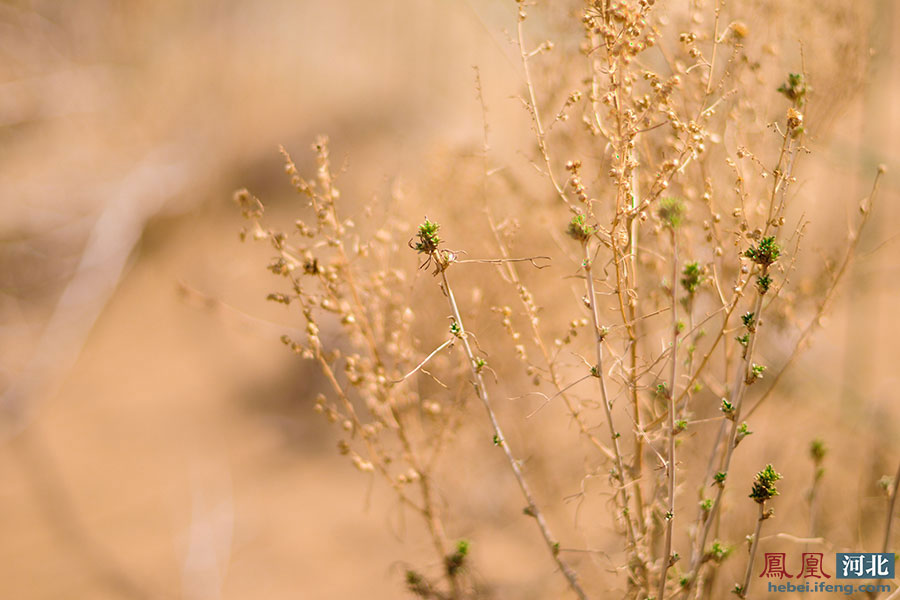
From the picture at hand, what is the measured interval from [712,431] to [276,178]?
266cm

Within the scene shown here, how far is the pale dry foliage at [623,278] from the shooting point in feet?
2.76

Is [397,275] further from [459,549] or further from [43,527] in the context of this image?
[43,527]

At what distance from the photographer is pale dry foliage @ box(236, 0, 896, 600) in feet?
2.76

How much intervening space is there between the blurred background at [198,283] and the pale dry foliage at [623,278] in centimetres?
70

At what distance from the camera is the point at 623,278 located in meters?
0.87

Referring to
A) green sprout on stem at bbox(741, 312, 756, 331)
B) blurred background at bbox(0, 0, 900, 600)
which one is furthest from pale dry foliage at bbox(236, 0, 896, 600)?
blurred background at bbox(0, 0, 900, 600)

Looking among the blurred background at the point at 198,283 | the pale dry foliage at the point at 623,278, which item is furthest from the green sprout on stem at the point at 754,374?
the blurred background at the point at 198,283

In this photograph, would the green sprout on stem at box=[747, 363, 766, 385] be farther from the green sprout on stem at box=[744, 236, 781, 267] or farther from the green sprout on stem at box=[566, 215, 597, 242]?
the green sprout on stem at box=[566, 215, 597, 242]

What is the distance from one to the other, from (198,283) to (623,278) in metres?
3.14

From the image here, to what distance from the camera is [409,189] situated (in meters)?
1.84

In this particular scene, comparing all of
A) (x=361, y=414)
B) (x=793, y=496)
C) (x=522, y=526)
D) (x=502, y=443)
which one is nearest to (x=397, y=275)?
(x=502, y=443)

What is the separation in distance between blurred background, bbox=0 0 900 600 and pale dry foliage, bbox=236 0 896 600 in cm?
70

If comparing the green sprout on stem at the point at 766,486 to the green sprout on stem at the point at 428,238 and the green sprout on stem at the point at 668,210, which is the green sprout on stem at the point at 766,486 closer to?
the green sprout on stem at the point at 668,210

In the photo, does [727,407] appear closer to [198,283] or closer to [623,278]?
[623,278]
